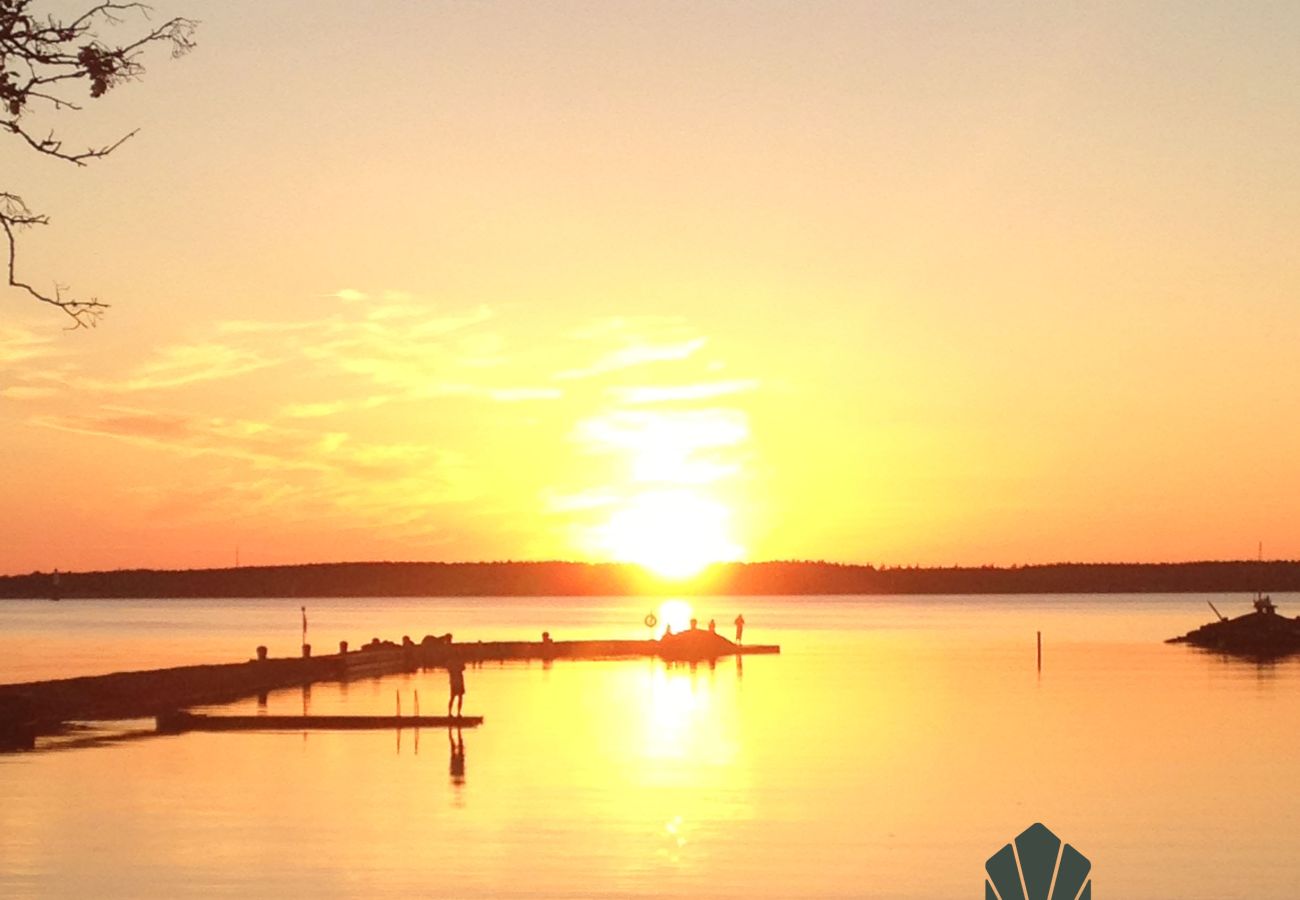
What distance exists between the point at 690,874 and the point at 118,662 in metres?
91.9

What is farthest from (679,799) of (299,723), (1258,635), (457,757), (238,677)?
(1258,635)

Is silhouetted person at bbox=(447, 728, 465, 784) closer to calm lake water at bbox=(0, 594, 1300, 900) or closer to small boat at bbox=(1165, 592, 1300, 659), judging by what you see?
calm lake water at bbox=(0, 594, 1300, 900)

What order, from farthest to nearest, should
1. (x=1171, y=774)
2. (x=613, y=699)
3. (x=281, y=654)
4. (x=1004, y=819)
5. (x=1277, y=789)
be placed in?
(x=281, y=654)
(x=613, y=699)
(x=1171, y=774)
(x=1277, y=789)
(x=1004, y=819)

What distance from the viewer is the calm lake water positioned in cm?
2519

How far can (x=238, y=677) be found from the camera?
68938 millimetres

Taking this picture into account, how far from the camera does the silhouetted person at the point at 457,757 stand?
3772 centimetres

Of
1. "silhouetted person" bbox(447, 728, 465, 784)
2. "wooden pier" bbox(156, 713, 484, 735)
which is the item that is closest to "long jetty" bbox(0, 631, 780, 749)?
"wooden pier" bbox(156, 713, 484, 735)

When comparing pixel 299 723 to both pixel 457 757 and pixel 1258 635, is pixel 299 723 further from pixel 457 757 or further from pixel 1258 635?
pixel 1258 635

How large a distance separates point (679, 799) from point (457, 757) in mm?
9567

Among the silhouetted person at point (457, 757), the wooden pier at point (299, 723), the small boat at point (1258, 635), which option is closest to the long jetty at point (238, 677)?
the wooden pier at point (299, 723)

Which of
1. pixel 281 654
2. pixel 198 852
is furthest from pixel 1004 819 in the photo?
pixel 281 654

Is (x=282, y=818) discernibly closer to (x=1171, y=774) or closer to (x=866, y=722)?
(x=1171, y=774)

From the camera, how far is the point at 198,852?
1058 inches

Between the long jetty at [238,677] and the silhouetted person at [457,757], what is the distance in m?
5.35
